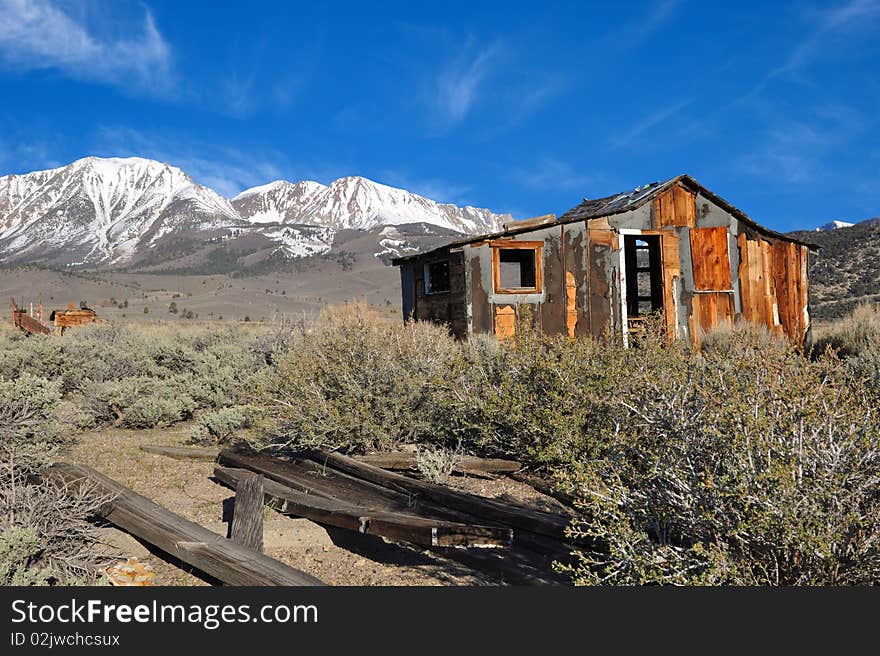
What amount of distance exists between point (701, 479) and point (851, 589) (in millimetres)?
743

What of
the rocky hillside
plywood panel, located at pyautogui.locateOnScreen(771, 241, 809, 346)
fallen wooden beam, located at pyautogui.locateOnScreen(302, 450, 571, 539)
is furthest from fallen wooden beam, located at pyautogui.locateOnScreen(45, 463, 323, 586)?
the rocky hillside

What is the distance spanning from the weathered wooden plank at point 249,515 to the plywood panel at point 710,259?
442 inches

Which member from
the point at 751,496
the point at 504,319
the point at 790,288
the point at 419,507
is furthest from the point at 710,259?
the point at 751,496

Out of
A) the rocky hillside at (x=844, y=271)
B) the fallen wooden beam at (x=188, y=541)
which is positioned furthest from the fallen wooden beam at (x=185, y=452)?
the rocky hillside at (x=844, y=271)

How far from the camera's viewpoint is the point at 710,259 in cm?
1377

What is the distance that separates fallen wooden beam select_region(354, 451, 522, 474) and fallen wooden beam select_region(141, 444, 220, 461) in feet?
6.54

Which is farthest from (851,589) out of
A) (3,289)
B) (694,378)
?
(3,289)

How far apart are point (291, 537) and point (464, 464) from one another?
1762 mm

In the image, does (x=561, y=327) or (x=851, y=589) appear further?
(x=561, y=327)

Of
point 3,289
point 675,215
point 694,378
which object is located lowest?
point 694,378

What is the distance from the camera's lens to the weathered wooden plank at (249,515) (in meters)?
4.45

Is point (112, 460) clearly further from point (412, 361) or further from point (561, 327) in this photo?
point (561, 327)

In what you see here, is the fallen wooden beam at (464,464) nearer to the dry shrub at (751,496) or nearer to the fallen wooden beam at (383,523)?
the fallen wooden beam at (383,523)

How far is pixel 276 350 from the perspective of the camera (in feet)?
42.3
